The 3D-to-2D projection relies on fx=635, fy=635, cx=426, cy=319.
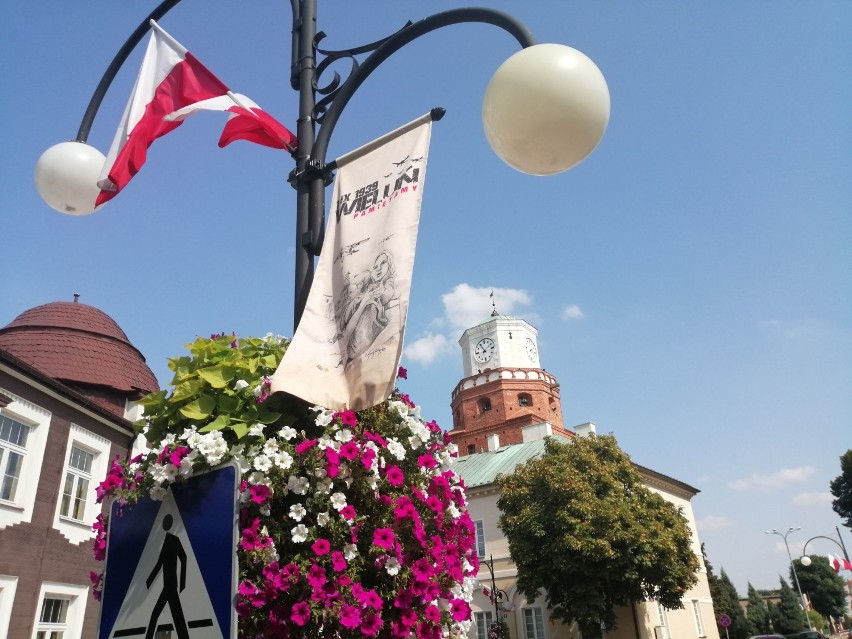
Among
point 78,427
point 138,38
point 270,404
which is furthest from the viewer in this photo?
point 78,427

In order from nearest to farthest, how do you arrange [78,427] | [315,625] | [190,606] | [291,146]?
1. [190,606]
2. [315,625]
3. [291,146]
4. [78,427]

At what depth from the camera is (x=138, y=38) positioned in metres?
5.39

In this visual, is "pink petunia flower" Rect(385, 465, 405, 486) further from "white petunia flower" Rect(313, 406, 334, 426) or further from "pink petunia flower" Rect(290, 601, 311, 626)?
"pink petunia flower" Rect(290, 601, 311, 626)

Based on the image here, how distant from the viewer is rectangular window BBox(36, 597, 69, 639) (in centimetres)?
1335

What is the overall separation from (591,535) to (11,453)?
64.6 feet

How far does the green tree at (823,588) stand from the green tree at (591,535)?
2362 inches

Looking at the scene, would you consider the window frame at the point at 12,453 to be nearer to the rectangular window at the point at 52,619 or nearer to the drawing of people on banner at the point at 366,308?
the rectangular window at the point at 52,619

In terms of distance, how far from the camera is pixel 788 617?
66750mm

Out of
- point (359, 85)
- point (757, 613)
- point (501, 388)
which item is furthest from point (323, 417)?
point (757, 613)

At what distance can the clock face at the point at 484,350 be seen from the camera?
5878 centimetres

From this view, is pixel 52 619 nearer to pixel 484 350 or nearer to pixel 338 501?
pixel 338 501

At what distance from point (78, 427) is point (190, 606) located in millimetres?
14522

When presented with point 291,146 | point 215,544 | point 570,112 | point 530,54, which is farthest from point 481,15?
point 215,544

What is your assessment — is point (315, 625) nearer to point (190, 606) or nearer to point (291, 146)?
point (190, 606)
